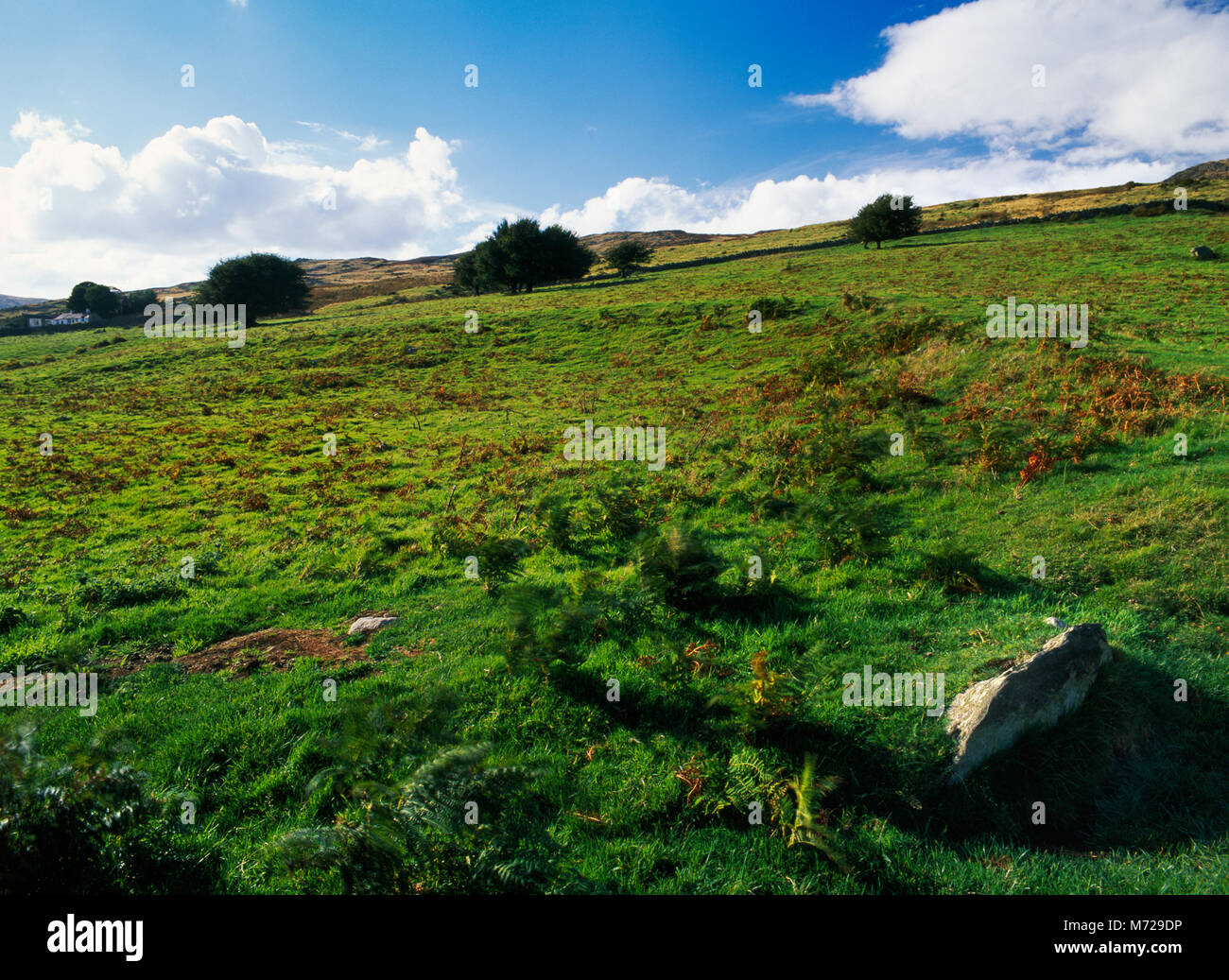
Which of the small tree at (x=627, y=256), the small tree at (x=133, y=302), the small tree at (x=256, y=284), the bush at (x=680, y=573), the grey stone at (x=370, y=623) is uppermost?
the small tree at (x=133, y=302)

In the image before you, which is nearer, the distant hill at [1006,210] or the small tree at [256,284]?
the small tree at [256,284]

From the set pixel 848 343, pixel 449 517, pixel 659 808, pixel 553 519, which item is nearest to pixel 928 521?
pixel 553 519

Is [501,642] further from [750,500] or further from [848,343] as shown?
[848,343]

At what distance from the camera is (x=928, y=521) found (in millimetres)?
10227

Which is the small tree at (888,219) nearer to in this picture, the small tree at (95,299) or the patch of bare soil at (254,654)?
the patch of bare soil at (254,654)

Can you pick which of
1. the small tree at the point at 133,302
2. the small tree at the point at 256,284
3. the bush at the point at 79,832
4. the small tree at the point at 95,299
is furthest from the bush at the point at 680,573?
the small tree at the point at 95,299

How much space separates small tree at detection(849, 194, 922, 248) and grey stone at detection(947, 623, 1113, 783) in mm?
74392

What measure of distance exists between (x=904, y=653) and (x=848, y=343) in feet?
67.3

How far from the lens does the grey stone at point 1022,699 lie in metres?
5.25

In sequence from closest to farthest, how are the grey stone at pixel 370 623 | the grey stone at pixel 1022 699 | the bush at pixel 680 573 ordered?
the grey stone at pixel 1022 699
the bush at pixel 680 573
the grey stone at pixel 370 623

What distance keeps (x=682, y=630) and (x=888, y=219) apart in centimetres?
7479

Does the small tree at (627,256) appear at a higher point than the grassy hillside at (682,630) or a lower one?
higher

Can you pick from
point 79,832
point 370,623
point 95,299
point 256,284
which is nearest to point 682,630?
point 370,623

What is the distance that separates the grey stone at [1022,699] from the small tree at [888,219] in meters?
74.4
